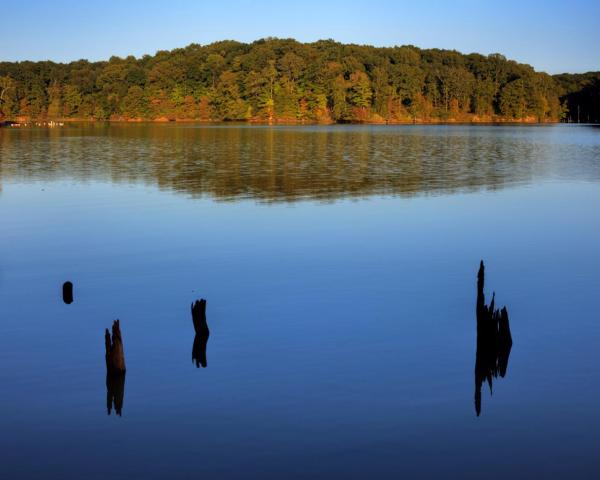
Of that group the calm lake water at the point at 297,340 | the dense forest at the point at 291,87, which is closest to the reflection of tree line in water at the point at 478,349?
the calm lake water at the point at 297,340

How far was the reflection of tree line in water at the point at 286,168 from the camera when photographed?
109 feet

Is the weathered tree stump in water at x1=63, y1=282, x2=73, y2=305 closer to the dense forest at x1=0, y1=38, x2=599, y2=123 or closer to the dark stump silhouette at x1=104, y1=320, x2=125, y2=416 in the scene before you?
the dark stump silhouette at x1=104, y1=320, x2=125, y2=416

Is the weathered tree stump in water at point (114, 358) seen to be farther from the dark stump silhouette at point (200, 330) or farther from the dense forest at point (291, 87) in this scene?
the dense forest at point (291, 87)

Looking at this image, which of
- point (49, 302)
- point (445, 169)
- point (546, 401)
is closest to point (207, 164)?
point (445, 169)

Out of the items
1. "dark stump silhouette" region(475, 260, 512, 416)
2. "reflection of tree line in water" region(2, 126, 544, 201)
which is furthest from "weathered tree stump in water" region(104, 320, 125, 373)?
"reflection of tree line in water" region(2, 126, 544, 201)

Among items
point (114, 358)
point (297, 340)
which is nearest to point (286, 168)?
point (297, 340)

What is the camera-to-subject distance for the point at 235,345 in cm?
1125

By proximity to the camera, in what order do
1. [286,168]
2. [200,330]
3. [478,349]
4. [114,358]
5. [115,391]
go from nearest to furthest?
[115,391], [114,358], [478,349], [200,330], [286,168]

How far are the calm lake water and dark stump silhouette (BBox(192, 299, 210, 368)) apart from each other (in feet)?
→ 0.49

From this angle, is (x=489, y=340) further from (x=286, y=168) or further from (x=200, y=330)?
(x=286, y=168)

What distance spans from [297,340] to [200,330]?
1.47 meters

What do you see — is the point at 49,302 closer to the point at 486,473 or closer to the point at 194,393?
the point at 194,393

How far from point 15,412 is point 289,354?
12.4ft

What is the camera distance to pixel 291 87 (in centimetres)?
16550
